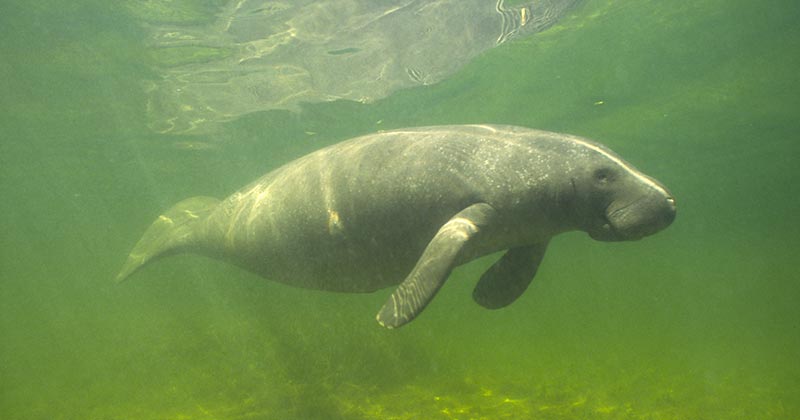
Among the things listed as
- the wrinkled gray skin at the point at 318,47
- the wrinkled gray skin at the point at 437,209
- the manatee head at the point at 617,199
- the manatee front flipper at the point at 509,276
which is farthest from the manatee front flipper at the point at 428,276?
the wrinkled gray skin at the point at 318,47

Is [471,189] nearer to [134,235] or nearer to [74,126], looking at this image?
[74,126]

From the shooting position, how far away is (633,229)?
3307 mm

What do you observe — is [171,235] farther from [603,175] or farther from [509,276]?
[603,175]

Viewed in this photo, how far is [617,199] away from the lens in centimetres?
346

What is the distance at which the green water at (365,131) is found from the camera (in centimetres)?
834

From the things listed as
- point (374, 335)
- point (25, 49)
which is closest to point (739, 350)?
point (374, 335)

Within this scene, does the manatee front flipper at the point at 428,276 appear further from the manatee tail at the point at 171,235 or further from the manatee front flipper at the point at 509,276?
the manatee tail at the point at 171,235

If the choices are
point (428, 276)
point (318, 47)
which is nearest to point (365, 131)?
point (318, 47)

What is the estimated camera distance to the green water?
834cm

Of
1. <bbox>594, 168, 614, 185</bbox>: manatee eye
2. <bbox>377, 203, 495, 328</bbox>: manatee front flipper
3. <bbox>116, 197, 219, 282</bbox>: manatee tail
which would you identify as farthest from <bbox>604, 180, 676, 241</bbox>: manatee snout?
<bbox>116, 197, 219, 282</bbox>: manatee tail

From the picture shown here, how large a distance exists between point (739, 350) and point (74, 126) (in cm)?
2799

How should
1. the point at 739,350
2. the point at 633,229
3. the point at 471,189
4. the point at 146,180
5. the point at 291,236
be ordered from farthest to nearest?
the point at 146,180
the point at 739,350
the point at 291,236
the point at 471,189
the point at 633,229

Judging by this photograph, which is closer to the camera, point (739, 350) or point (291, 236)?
point (291, 236)

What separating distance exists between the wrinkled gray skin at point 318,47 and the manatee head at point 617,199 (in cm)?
790
